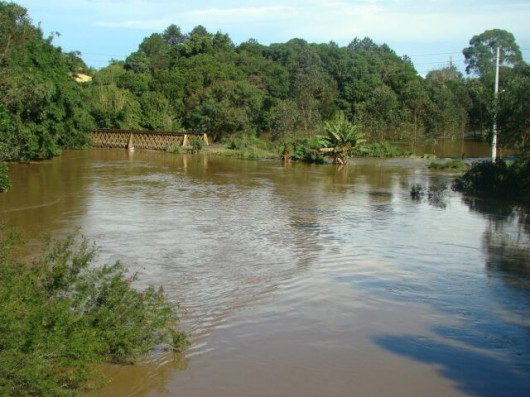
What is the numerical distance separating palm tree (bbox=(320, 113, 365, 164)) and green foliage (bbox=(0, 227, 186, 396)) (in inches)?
1045

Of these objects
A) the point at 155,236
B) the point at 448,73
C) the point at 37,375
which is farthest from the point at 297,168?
the point at 448,73

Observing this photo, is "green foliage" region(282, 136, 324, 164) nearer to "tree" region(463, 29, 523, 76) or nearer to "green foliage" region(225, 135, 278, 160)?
"green foliage" region(225, 135, 278, 160)

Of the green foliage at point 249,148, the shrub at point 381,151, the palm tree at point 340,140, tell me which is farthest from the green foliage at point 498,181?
the green foliage at point 249,148

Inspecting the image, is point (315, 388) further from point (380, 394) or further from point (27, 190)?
point (27, 190)

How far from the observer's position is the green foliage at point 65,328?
18.3 feet

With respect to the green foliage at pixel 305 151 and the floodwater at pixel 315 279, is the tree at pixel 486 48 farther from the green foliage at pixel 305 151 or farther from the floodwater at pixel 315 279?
the floodwater at pixel 315 279

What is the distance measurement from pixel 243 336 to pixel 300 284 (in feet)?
8.98

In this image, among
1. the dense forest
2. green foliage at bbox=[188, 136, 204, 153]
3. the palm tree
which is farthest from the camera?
green foliage at bbox=[188, 136, 204, 153]

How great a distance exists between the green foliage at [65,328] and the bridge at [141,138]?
3608 cm

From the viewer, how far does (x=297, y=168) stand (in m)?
33.1

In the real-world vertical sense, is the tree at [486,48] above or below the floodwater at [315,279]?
above

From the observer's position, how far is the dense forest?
2831cm

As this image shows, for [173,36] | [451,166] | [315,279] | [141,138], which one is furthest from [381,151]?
[173,36]

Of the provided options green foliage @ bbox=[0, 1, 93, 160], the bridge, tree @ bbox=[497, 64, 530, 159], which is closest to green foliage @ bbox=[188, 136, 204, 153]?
the bridge
